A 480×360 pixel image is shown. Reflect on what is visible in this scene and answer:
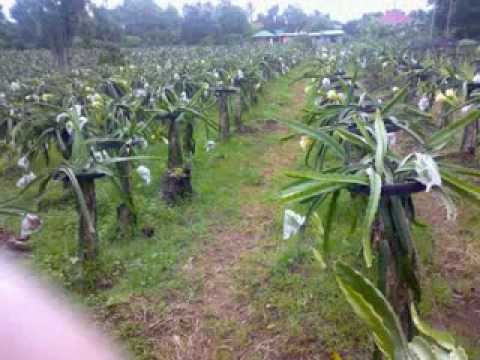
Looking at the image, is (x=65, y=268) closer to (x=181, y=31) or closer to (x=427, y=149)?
(x=427, y=149)

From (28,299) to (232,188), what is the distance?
11.6 feet

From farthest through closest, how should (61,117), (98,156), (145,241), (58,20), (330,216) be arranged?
(58,20), (61,117), (145,241), (98,156), (330,216)

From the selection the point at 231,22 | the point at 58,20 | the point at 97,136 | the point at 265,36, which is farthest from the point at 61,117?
the point at 265,36

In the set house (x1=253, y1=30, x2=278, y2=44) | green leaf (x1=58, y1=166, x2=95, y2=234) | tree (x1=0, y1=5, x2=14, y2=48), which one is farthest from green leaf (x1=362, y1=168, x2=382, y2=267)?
house (x1=253, y1=30, x2=278, y2=44)

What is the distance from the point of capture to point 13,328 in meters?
0.40

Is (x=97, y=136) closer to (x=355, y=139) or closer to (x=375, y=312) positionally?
(x=355, y=139)

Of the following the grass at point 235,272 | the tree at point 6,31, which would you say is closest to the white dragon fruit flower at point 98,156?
the grass at point 235,272

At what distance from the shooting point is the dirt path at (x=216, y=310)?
1964mm

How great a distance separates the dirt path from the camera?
77.3 inches

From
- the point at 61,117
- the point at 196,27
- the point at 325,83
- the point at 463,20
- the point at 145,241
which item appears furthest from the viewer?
the point at 196,27

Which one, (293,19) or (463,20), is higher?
(293,19)

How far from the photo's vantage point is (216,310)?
7.36 feet

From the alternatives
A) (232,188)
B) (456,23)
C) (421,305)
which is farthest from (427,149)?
(456,23)

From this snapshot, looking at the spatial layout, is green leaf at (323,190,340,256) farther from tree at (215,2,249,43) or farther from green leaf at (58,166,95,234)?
tree at (215,2,249,43)
